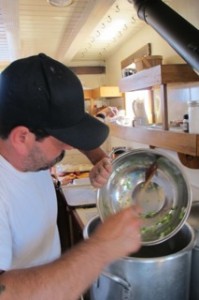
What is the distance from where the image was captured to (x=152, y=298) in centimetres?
87

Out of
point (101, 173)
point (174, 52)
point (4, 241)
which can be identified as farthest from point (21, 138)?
point (174, 52)

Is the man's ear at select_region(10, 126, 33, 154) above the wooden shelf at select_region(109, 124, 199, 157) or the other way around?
above

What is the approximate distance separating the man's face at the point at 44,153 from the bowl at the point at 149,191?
328mm

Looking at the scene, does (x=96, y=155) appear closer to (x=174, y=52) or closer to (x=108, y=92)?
(x=174, y=52)

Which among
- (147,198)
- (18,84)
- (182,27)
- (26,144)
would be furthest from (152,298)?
(182,27)

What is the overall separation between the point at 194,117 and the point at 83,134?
60 centimetres

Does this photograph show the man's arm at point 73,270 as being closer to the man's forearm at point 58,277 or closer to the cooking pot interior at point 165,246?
the man's forearm at point 58,277

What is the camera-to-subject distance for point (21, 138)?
2.15 ft

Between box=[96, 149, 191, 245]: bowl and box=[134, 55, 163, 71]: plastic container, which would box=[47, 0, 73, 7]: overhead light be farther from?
box=[96, 149, 191, 245]: bowl

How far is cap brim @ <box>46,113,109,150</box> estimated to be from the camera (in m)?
0.66

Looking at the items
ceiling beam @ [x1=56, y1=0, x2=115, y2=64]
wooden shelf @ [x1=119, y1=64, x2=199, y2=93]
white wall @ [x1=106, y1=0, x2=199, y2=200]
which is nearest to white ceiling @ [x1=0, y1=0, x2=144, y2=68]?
ceiling beam @ [x1=56, y1=0, x2=115, y2=64]

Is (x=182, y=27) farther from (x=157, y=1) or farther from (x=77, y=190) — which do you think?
(x=77, y=190)

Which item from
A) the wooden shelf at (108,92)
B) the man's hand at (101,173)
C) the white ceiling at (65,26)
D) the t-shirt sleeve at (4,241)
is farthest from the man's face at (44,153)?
the wooden shelf at (108,92)

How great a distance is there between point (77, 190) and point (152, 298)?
3.54 feet
